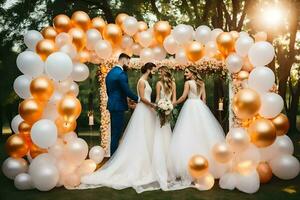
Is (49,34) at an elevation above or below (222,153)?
above

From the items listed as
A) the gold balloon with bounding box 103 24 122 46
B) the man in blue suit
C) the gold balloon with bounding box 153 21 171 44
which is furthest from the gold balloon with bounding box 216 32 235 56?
the gold balloon with bounding box 103 24 122 46

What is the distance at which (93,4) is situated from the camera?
47.5ft

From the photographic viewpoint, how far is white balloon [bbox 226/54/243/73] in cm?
788

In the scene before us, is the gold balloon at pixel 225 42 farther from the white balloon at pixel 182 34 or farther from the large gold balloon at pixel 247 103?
the large gold balloon at pixel 247 103

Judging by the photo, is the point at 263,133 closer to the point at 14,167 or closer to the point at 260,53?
the point at 260,53

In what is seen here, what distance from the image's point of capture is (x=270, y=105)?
750cm

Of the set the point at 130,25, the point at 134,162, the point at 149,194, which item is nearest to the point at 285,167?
the point at 149,194

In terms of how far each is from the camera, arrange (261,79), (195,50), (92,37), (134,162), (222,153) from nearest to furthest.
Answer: (222,153), (261,79), (134,162), (195,50), (92,37)

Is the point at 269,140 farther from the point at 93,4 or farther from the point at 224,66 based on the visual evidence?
the point at 93,4

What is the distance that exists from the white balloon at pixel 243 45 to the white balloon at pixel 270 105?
3.03ft

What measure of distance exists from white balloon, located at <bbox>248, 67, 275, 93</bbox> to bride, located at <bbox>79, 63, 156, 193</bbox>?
200cm

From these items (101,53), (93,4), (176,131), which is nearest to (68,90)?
(101,53)

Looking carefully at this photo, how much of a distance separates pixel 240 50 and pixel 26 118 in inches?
166

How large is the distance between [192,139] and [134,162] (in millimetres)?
1203
